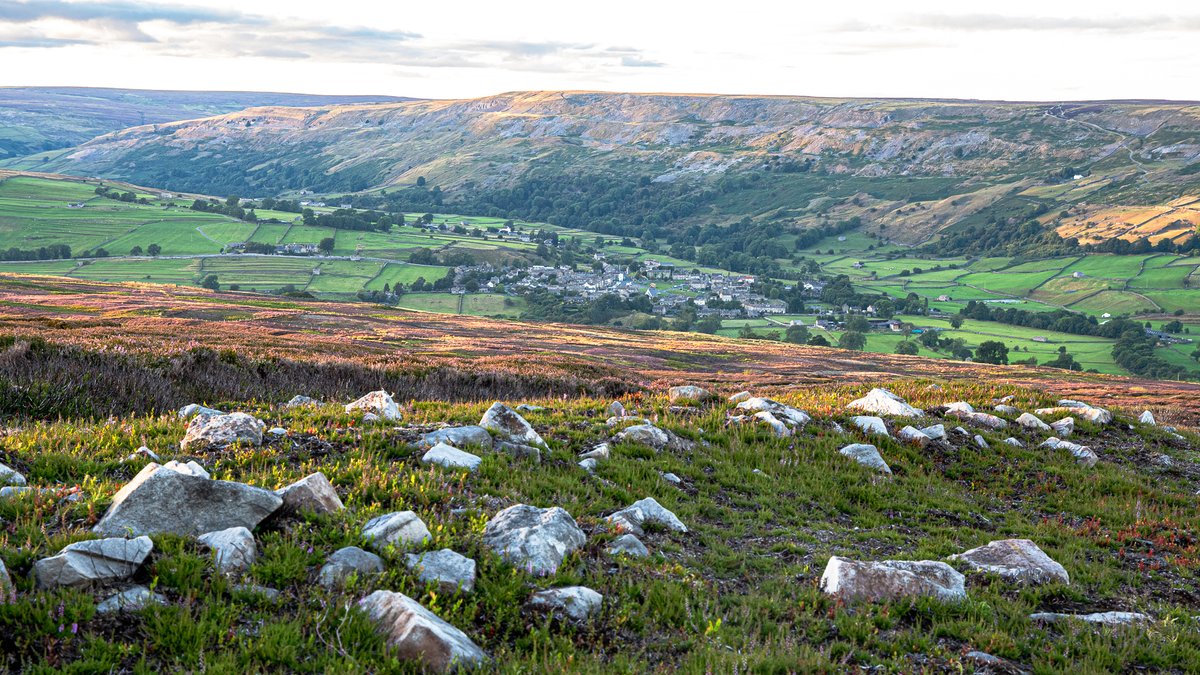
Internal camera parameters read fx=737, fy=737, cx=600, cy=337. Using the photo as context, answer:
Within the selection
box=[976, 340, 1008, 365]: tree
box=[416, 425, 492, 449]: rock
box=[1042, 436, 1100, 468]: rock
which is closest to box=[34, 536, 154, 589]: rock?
box=[416, 425, 492, 449]: rock

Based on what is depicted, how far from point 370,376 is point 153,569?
51.5ft

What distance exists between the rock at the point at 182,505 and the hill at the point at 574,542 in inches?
1.0

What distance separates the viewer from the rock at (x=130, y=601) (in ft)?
19.5

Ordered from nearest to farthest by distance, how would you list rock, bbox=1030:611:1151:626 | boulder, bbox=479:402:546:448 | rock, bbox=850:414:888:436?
rock, bbox=1030:611:1151:626, boulder, bbox=479:402:546:448, rock, bbox=850:414:888:436

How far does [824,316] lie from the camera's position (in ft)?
523

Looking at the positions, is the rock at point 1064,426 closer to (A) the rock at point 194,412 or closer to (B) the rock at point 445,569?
(B) the rock at point 445,569

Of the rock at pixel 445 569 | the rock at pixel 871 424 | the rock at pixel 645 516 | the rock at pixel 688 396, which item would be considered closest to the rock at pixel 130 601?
the rock at pixel 445 569

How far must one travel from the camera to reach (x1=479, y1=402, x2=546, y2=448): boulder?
1205cm

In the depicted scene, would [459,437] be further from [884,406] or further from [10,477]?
[884,406]

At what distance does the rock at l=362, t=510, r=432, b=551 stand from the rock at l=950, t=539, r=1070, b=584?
654cm

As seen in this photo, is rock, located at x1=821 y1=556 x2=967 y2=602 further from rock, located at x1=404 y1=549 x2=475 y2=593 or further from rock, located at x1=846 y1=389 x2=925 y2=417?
rock, located at x1=846 y1=389 x2=925 y2=417

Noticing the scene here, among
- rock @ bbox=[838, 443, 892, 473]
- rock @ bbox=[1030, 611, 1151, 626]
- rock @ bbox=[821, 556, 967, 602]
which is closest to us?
rock @ bbox=[1030, 611, 1151, 626]

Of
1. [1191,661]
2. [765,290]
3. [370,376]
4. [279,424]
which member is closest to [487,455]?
[279,424]

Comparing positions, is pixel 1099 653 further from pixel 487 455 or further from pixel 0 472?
pixel 0 472
